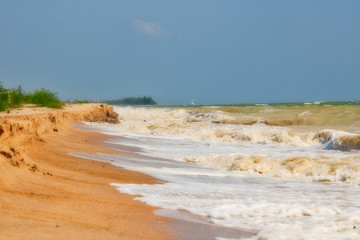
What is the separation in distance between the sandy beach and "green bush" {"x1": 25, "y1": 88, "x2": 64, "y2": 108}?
17827 millimetres

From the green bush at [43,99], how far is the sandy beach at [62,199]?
17827mm

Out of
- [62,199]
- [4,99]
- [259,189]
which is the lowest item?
[259,189]

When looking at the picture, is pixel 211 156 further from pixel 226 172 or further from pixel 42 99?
pixel 42 99

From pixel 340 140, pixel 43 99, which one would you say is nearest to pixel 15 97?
pixel 43 99

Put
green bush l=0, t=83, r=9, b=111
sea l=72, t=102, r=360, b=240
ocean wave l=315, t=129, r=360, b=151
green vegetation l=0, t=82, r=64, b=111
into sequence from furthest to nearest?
green vegetation l=0, t=82, r=64, b=111, green bush l=0, t=83, r=9, b=111, ocean wave l=315, t=129, r=360, b=151, sea l=72, t=102, r=360, b=240

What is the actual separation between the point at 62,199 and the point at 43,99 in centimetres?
2268

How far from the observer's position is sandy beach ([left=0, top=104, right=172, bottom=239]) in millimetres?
4590

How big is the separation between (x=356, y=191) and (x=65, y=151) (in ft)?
21.2

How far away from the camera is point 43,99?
1079 inches

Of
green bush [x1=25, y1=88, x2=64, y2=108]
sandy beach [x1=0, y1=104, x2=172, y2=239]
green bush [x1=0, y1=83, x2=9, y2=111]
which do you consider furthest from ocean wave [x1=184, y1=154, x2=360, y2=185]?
green bush [x1=25, y1=88, x2=64, y2=108]

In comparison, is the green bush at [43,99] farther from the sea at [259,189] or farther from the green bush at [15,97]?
the sea at [259,189]

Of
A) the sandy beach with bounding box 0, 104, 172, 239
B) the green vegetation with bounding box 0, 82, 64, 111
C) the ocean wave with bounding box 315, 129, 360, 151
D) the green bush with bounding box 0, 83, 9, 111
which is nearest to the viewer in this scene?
the sandy beach with bounding box 0, 104, 172, 239

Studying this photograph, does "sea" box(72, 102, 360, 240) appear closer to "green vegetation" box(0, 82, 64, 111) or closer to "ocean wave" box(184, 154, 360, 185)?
"ocean wave" box(184, 154, 360, 185)

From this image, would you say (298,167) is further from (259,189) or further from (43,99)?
(43,99)
